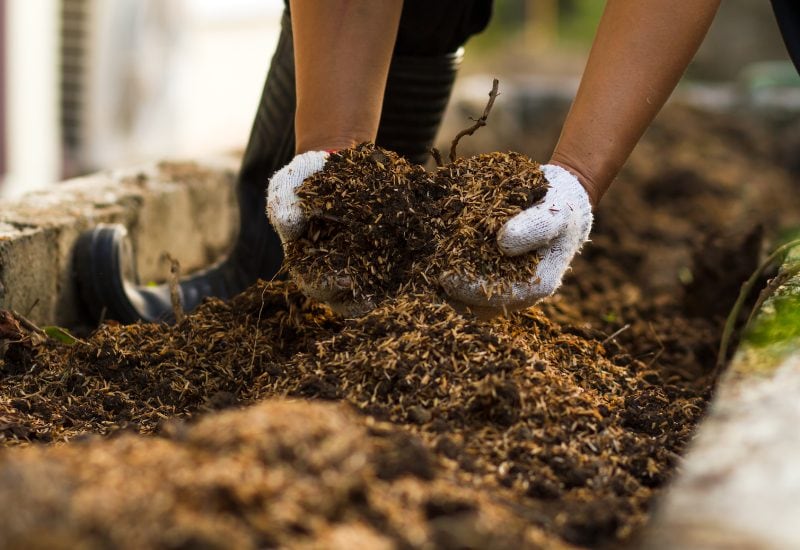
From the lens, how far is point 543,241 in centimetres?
183

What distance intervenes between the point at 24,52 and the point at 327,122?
472 centimetres

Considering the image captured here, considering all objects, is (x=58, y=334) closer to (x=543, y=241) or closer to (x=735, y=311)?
(x=543, y=241)

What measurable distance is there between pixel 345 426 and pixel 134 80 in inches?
267

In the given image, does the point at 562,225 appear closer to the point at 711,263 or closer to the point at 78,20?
the point at 711,263

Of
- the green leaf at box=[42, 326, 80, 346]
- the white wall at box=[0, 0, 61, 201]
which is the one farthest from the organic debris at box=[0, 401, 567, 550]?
the white wall at box=[0, 0, 61, 201]

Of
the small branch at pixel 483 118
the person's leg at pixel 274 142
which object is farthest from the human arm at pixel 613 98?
the person's leg at pixel 274 142

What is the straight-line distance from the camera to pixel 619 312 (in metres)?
2.95

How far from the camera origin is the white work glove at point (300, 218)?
6.23ft

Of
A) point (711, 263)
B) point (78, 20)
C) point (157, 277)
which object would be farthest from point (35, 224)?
point (78, 20)

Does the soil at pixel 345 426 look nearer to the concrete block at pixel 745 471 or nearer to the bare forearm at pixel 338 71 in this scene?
the concrete block at pixel 745 471

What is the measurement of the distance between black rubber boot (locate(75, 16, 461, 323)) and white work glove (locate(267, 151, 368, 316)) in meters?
0.76

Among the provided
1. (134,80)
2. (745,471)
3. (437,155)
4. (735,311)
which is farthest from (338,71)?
(134,80)

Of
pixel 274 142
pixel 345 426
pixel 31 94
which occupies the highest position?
pixel 345 426

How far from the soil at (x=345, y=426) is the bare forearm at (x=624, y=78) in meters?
0.38
